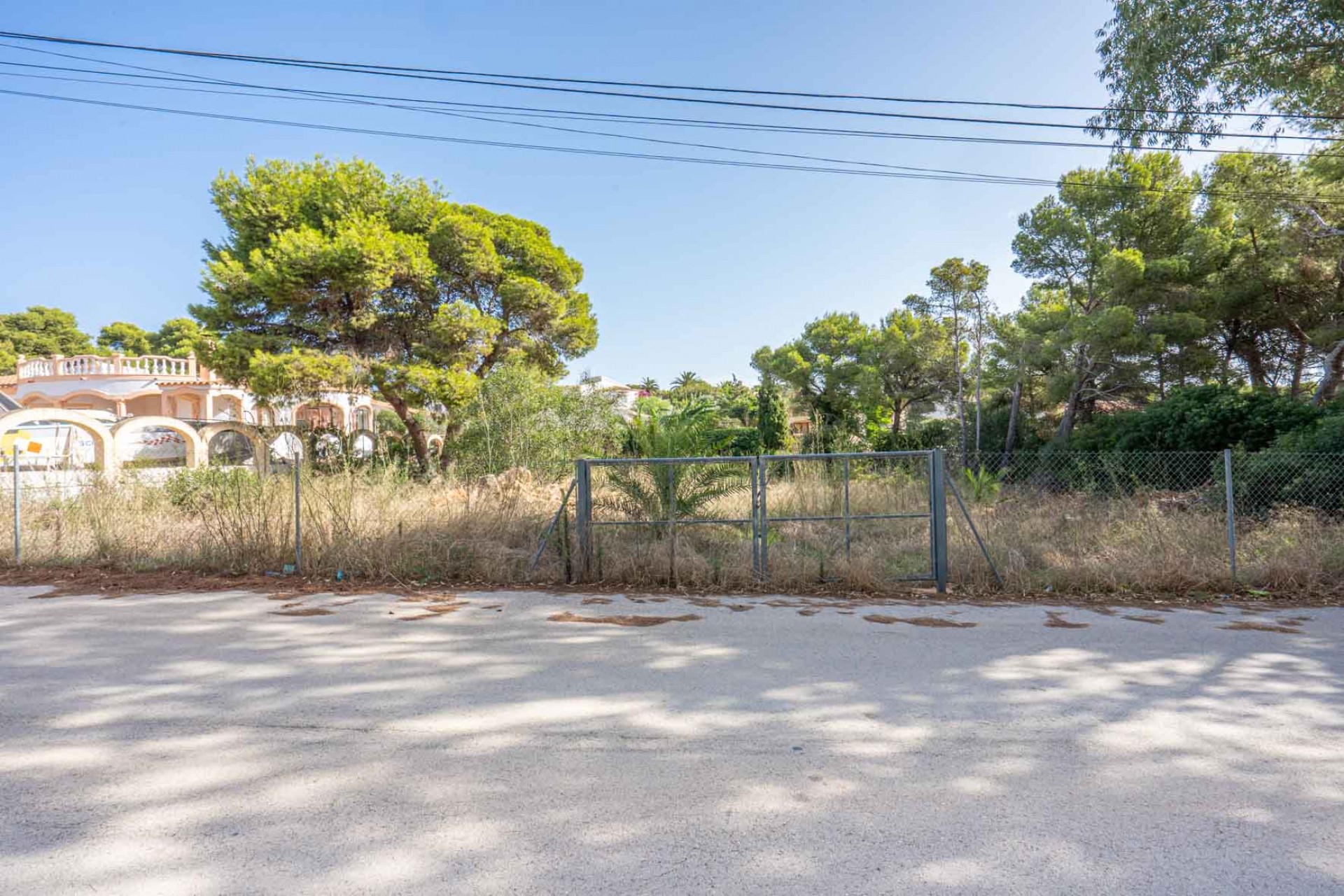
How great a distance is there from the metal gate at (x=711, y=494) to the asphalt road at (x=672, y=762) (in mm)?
1842

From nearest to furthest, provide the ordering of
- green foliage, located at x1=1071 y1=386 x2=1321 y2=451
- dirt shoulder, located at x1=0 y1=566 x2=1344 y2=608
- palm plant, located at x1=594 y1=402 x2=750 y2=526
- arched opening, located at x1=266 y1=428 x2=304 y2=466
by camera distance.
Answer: dirt shoulder, located at x1=0 y1=566 x2=1344 y2=608, palm plant, located at x1=594 y1=402 x2=750 y2=526, green foliage, located at x1=1071 y1=386 x2=1321 y2=451, arched opening, located at x1=266 y1=428 x2=304 y2=466

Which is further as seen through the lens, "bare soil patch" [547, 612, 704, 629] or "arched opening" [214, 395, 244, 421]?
"arched opening" [214, 395, 244, 421]

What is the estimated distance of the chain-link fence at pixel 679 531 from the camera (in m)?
7.02

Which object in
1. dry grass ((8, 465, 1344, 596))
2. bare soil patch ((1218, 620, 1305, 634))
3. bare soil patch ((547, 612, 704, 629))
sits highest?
dry grass ((8, 465, 1344, 596))

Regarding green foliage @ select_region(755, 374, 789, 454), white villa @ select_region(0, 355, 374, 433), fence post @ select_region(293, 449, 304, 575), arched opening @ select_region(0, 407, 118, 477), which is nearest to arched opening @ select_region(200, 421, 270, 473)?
arched opening @ select_region(0, 407, 118, 477)

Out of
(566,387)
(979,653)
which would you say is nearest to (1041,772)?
(979,653)

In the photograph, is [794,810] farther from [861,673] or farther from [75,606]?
[75,606]

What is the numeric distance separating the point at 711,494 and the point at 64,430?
23.5 m

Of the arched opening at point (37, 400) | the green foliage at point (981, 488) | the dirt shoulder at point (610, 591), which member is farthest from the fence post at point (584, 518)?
the arched opening at point (37, 400)

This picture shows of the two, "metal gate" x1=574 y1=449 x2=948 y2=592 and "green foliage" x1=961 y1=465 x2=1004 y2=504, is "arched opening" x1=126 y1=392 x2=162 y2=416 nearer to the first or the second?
"metal gate" x1=574 y1=449 x2=948 y2=592

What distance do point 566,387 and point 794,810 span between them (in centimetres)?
1612

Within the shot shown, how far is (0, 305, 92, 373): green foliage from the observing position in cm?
4653

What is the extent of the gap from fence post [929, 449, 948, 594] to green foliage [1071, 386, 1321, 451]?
10096 millimetres

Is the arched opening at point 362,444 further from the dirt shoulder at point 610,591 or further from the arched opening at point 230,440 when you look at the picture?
the dirt shoulder at point 610,591
